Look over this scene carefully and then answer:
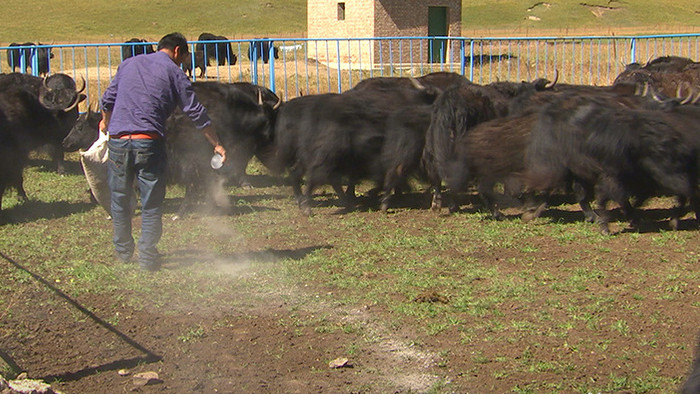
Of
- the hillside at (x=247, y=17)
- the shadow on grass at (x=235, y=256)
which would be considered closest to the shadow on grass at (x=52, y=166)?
the shadow on grass at (x=235, y=256)

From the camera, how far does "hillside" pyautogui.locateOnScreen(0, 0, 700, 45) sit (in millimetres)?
50031

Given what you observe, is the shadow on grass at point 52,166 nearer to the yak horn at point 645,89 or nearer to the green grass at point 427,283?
the green grass at point 427,283

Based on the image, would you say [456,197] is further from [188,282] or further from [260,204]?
[188,282]

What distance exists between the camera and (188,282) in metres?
6.63

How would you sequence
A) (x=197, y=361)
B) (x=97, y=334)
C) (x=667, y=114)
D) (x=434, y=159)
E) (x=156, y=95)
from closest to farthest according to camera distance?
(x=197, y=361) → (x=97, y=334) → (x=156, y=95) → (x=667, y=114) → (x=434, y=159)

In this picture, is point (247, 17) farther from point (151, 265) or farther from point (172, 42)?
point (151, 265)

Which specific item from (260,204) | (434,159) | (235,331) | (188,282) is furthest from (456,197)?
(235,331)

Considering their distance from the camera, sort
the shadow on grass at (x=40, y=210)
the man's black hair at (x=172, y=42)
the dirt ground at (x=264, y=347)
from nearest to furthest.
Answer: the dirt ground at (x=264, y=347) < the man's black hair at (x=172, y=42) < the shadow on grass at (x=40, y=210)

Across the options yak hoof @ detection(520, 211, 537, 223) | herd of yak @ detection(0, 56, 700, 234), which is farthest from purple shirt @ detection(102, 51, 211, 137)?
yak hoof @ detection(520, 211, 537, 223)

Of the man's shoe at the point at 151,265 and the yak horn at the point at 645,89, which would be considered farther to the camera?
the yak horn at the point at 645,89

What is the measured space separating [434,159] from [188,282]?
3665 millimetres

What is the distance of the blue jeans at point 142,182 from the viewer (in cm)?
662

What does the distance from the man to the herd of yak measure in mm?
→ 2497

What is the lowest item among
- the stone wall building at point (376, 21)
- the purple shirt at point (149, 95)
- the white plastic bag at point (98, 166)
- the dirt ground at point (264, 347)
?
Answer: the dirt ground at point (264, 347)
